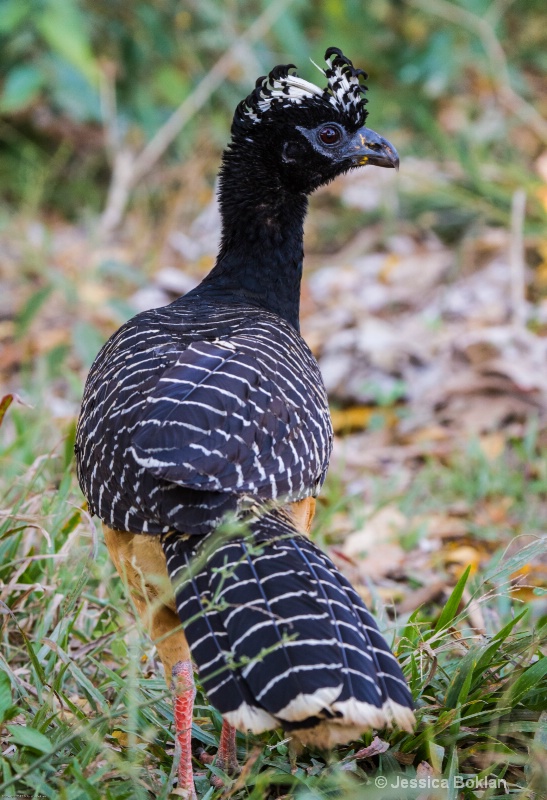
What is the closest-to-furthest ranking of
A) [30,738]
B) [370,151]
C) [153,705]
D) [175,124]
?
[30,738] < [153,705] < [370,151] < [175,124]

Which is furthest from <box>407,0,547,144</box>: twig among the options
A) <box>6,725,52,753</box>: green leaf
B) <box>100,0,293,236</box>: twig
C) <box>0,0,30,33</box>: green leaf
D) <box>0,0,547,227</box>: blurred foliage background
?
<box>6,725,52,753</box>: green leaf

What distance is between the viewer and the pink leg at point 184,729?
9.90ft

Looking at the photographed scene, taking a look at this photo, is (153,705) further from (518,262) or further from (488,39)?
(488,39)

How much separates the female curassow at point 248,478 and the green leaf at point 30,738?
0.41 m

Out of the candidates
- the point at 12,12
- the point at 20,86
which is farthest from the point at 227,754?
the point at 20,86

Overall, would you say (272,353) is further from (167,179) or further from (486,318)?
(167,179)

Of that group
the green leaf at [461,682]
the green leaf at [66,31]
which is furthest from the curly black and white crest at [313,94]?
the green leaf at [66,31]

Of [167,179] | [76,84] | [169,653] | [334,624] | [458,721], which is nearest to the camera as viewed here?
[334,624]

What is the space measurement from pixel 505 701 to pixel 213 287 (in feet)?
8.14

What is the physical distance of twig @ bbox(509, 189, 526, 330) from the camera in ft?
25.8

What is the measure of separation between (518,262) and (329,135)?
12.8ft

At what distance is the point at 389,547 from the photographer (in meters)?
5.50

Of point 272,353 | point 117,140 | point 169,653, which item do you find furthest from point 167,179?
point 169,653

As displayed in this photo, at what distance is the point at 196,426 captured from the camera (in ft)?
10.3
